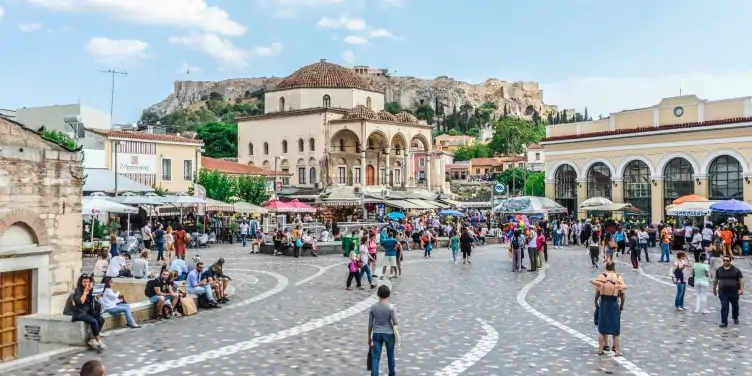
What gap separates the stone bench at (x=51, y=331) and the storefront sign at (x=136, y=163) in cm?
2909

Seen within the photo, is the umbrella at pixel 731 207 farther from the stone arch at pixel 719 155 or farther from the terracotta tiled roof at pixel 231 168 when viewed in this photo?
the terracotta tiled roof at pixel 231 168

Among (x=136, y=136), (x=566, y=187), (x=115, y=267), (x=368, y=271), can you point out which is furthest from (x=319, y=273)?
(x=566, y=187)

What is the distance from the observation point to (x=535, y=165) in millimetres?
114625

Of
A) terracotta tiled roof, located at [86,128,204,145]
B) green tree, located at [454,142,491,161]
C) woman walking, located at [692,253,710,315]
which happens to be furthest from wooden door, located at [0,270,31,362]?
green tree, located at [454,142,491,161]

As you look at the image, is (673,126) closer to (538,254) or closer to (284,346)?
(538,254)

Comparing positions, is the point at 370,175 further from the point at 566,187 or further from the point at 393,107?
the point at 393,107

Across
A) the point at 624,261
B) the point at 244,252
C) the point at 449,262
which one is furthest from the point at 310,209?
the point at 624,261

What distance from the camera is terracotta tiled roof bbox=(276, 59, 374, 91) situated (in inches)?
2576

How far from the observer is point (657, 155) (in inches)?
1599

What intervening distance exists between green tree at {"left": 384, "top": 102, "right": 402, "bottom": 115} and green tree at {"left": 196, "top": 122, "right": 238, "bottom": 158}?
71.8 metres

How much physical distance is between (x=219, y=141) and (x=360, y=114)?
38767mm

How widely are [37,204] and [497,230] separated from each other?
29.6m

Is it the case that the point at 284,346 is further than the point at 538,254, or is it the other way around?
the point at 538,254

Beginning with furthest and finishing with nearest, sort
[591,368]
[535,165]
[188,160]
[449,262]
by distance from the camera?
[535,165]
[188,160]
[449,262]
[591,368]
